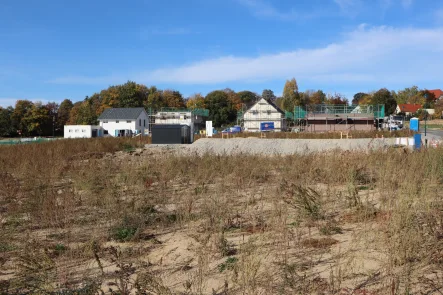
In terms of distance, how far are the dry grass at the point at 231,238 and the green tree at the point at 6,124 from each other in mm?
68122

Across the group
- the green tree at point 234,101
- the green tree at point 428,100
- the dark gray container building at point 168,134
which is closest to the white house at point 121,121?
the green tree at point 234,101

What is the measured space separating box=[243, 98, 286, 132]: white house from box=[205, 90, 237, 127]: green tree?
533 inches

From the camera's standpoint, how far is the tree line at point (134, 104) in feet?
228

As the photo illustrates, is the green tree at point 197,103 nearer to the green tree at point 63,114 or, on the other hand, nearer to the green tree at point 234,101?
the green tree at point 234,101

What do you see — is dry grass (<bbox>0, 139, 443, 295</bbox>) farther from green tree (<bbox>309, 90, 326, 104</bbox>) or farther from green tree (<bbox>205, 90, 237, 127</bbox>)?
green tree (<bbox>309, 90, 326, 104</bbox>)

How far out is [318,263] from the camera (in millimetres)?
3938

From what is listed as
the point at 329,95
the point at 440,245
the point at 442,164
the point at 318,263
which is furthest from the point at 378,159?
the point at 329,95

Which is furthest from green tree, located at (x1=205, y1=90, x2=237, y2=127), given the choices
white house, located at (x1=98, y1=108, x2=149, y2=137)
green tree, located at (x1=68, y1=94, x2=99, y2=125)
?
green tree, located at (x1=68, y1=94, x2=99, y2=125)

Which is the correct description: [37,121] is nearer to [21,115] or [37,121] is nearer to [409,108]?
[21,115]

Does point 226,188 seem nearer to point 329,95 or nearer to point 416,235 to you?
point 416,235

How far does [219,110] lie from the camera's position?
81.6 metres

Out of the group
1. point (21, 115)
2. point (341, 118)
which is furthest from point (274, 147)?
point (21, 115)

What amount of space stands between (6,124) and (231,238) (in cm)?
7430

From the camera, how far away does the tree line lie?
69.4m
